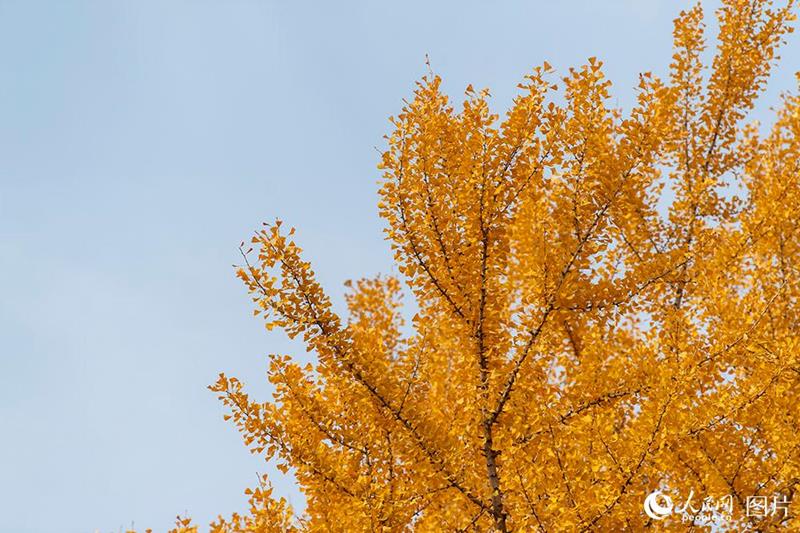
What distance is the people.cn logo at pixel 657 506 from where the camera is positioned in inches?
187

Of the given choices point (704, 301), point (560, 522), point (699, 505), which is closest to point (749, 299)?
point (704, 301)

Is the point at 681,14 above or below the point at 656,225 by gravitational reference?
above

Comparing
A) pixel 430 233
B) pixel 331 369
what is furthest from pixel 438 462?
pixel 430 233

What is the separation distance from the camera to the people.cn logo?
15.6 feet

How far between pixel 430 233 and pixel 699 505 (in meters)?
2.52

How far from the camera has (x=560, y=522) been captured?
4133 millimetres

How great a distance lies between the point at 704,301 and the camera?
5.54 meters

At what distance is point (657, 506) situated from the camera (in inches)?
197

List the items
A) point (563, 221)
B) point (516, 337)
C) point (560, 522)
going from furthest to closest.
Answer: point (563, 221) → point (516, 337) → point (560, 522)

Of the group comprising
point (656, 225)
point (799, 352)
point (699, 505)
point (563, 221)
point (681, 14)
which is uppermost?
point (681, 14)

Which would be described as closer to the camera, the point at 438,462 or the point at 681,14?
the point at 438,462

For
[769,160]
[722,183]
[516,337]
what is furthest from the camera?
[722,183]

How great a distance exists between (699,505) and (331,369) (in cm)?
261

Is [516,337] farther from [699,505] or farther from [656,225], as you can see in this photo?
[656,225]
